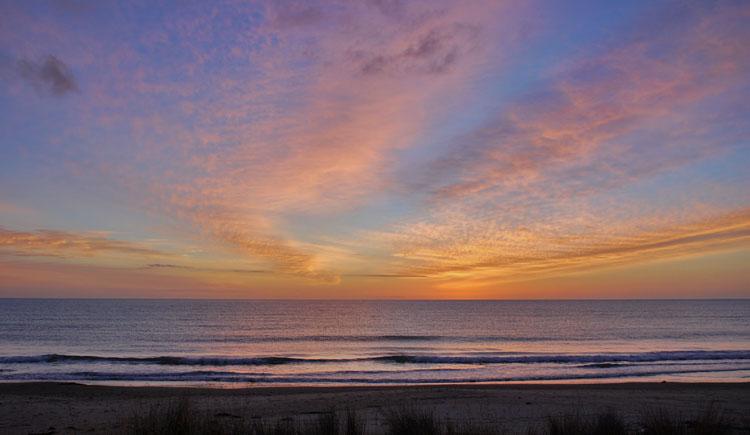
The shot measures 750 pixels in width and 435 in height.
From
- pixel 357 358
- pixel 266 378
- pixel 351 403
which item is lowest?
pixel 357 358

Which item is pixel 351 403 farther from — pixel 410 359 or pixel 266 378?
pixel 410 359

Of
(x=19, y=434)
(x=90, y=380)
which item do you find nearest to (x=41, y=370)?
(x=90, y=380)

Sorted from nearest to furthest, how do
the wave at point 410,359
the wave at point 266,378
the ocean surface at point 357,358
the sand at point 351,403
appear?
the sand at point 351,403, the wave at point 266,378, the ocean surface at point 357,358, the wave at point 410,359

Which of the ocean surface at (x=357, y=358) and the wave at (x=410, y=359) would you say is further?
the wave at (x=410, y=359)

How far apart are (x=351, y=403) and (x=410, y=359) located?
69.0ft

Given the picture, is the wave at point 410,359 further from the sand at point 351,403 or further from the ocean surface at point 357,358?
the sand at point 351,403

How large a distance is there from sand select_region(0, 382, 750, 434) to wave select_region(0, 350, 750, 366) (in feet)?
39.3

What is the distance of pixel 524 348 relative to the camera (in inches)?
1863

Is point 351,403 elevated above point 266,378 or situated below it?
above

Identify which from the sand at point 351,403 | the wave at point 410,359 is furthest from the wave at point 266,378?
the wave at point 410,359

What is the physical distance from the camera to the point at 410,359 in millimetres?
37938

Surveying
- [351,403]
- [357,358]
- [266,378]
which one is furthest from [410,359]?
[351,403]

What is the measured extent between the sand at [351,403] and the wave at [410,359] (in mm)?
11978

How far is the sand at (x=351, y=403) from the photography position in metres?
14.7
